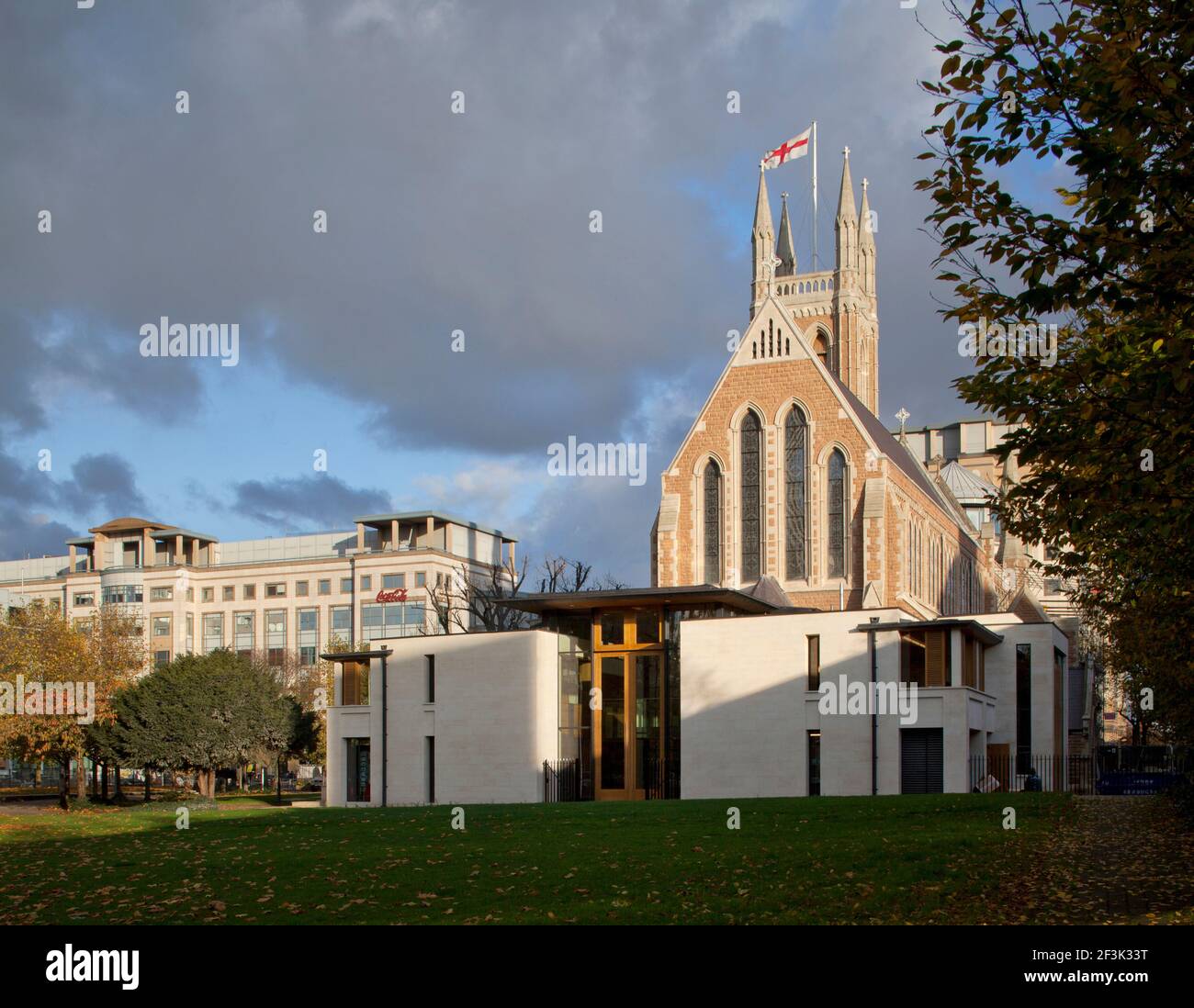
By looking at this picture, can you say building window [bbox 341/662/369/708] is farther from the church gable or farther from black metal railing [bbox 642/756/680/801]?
the church gable

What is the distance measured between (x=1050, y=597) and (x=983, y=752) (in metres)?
64.2

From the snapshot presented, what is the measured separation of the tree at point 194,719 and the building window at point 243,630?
6202 centimetres

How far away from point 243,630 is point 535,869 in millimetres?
111875

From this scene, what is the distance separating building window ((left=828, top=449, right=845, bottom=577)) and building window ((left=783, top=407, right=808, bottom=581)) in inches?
56.4

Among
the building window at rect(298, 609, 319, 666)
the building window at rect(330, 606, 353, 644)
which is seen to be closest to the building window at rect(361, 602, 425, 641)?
the building window at rect(330, 606, 353, 644)

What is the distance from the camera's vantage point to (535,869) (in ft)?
54.4

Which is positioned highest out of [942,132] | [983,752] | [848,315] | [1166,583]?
[848,315]

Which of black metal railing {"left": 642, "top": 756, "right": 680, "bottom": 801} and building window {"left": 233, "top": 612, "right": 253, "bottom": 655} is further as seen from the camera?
building window {"left": 233, "top": 612, "right": 253, "bottom": 655}

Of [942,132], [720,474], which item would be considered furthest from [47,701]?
[942,132]

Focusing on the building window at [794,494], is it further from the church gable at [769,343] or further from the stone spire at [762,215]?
the stone spire at [762,215]

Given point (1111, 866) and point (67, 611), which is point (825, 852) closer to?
point (1111, 866)

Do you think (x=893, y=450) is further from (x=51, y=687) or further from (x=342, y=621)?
(x=342, y=621)

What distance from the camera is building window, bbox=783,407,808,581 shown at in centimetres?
6894

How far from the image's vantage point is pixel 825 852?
17.9 metres
